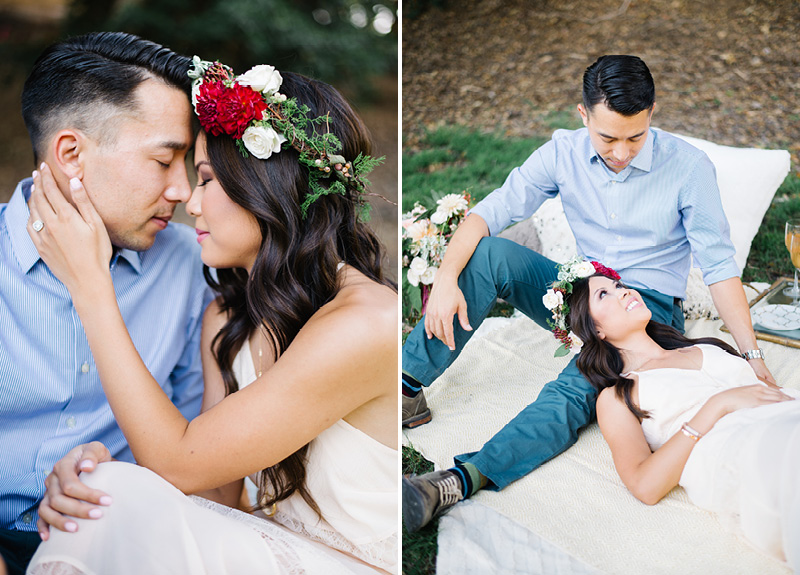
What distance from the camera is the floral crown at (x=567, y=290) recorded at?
2.10m

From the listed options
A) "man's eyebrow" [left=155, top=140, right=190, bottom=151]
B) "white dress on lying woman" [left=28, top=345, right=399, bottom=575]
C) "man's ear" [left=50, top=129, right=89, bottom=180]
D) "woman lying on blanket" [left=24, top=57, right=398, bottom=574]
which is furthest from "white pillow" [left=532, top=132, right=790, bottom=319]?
"man's ear" [left=50, top=129, right=89, bottom=180]

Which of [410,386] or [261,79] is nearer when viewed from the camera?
[261,79]

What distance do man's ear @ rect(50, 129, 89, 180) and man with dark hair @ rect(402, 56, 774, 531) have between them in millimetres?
1216

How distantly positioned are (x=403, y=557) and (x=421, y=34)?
380cm

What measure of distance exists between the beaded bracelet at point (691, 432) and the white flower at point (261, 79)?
1.46 m

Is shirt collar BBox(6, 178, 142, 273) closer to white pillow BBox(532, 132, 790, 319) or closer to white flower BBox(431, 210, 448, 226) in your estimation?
white flower BBox(431, 210, 448, 226)

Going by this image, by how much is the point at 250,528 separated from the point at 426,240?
125 centimetres

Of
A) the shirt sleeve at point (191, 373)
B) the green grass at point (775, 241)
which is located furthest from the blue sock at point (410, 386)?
the green grass at point (775, 241)

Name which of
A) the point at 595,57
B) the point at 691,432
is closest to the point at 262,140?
the point at 691,432

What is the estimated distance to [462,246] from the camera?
2.50 m

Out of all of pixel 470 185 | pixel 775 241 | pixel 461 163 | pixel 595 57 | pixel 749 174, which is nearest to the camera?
pixel 775 241

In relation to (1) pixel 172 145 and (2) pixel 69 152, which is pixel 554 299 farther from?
(2) pixel 69 152

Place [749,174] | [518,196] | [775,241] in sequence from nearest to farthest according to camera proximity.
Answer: [518,196] → [775,241] → [749,174]

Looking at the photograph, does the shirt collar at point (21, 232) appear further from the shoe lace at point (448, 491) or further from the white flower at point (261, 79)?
the shoe lace at point (448, 491)
